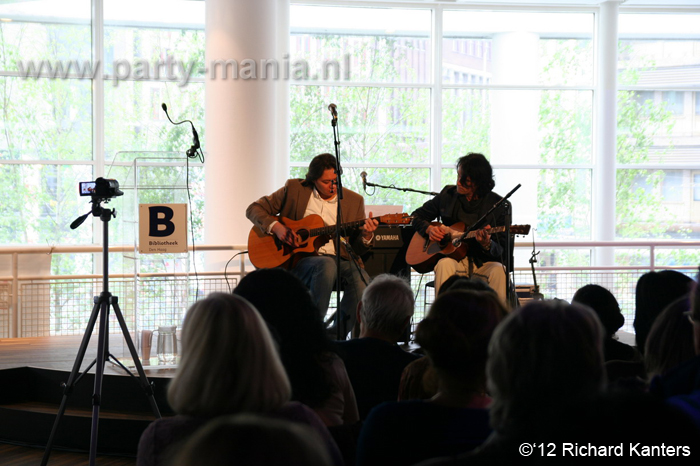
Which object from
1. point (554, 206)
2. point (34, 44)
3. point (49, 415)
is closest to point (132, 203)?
point (49, 415)

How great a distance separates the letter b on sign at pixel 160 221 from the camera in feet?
13.5

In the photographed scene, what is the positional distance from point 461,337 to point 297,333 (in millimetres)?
570

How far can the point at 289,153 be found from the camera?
8.79 meters

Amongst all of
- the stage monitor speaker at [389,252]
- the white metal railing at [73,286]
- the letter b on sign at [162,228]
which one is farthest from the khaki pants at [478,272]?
the letter b on sign at [162,228]

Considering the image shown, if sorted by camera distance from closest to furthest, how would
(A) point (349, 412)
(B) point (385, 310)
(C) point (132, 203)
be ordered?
(A) point (349, 412)
(B) point (385, 310)
(C) point (132, 203)

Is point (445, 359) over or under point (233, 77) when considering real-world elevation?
under

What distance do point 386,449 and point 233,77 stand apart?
6.14 metres

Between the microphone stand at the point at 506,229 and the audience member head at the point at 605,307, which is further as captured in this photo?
the microphone stand at the point at 506,229

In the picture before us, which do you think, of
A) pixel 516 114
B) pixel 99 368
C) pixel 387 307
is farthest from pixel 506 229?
pixel 516 114

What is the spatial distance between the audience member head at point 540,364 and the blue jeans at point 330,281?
328 cm

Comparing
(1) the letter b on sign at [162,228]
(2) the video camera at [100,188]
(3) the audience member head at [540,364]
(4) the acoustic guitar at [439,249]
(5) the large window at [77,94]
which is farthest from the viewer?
(5) the large window at [77,94]

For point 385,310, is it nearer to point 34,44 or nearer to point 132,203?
point 132,203

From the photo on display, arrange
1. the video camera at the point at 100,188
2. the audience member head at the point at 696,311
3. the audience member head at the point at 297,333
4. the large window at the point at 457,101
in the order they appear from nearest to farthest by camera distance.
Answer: the audience member head at the point at 696,311 < the audience member head at the point at 297,333 < the video camera at the point at 100,188 < the large window at the point at 457,101

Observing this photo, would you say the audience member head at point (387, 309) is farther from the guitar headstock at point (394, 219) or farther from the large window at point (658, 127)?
the large window at point (658, 127)
